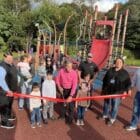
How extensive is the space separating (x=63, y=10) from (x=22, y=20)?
6.48 metres

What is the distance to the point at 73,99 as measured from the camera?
10.2m

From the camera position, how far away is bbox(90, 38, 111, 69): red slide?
18891mm

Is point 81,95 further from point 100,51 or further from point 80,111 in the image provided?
point 100,51

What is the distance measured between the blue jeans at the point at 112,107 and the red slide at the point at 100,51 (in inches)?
291

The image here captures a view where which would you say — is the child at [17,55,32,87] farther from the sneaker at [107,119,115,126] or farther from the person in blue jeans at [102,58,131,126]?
the sneaker at [107,119,115,126]

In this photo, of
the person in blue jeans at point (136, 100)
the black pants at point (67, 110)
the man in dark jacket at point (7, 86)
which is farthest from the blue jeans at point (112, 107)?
the man in dark jacket at point (7, 86)

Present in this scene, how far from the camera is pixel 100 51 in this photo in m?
19.6

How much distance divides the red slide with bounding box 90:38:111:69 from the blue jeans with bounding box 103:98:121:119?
291 inches

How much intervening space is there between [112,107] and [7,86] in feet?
9.30

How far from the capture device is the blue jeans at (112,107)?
10.5 meters

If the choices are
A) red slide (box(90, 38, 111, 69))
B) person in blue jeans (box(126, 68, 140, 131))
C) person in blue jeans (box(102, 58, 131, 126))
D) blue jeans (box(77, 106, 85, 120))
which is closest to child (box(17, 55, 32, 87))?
blue jeans (box(77, 106, 85, 120))

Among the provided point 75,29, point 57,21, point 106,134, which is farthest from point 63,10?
point 106,134

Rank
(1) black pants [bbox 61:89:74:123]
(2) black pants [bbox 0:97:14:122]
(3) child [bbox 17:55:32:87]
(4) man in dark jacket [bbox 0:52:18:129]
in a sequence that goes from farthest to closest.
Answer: (3) child [bbox 17:55:32:87], (1) black pants [bbox 61:89:74:123], (2) black pants [bbox 0:97:14:122], (4) man in dark jacket [bbox 0:52:18:129]

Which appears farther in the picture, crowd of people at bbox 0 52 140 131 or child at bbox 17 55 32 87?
child at bbox 17 55 32 87
